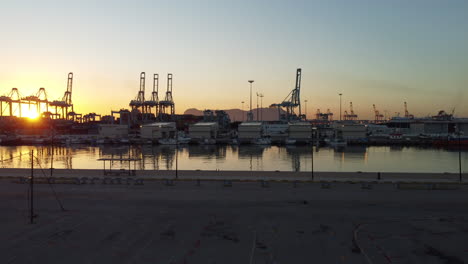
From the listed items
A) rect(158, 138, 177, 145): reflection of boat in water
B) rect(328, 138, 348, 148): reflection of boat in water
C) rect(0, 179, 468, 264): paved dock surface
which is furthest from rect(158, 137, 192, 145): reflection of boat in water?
rect(0, 179, 468, 264): paved dock surface

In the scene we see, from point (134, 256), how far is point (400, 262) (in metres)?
5.57

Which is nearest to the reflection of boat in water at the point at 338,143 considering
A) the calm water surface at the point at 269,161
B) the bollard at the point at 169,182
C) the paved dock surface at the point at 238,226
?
the calm water surface at the point at 269,161

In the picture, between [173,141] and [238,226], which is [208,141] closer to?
[173,141]

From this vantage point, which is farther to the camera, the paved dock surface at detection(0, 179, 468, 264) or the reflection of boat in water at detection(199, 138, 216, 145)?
the reflection of boat in water at detection(199, 138, 216, 145)

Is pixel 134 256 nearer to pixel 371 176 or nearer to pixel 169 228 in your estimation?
pixel 169 228

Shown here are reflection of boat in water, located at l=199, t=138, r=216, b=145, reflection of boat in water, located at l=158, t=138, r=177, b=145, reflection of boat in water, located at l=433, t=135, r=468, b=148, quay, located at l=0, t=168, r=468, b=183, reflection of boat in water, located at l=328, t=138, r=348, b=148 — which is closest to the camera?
quay, located at l=0, t=168, r=468, b=183

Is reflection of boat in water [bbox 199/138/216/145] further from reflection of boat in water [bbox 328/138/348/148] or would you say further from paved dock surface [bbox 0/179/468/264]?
paved dock surface [bbox 0/179/468/264]

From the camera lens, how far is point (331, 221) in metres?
9.81

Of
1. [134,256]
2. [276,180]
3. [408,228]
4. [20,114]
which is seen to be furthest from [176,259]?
[20,114]

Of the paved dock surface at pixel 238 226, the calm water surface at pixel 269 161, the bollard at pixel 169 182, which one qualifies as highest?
the bollard at pixel 169 182

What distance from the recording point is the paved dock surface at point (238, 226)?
24.1ft

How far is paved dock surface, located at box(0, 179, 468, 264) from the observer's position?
7359 mm

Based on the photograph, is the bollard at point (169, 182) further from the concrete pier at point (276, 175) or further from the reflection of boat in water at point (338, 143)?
the reflection of boat in water at point (338, 143)

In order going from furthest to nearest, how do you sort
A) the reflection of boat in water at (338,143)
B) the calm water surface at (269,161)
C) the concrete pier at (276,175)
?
1. the reflection of boat in water at (338,143)
2. the calm water surface at (269,161)
3. the concrete pier at (276,175)
